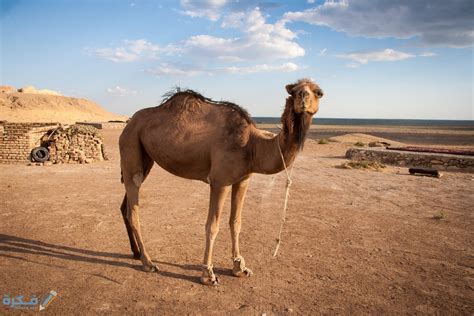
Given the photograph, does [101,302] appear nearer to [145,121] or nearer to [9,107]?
[145,121]

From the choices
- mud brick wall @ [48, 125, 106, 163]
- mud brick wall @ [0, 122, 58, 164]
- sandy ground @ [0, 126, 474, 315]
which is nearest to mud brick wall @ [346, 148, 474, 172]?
sandy ground @ [0, 126, 474, 315]

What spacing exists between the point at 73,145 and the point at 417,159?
723 inches

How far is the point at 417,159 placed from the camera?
1825cm

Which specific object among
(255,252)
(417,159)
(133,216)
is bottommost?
(255,252)

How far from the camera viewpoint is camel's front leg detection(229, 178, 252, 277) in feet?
16.3

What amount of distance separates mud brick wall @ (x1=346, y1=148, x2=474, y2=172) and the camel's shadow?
54.3ft

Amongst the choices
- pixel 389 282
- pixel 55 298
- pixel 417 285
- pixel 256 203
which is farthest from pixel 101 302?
pixel 256 203

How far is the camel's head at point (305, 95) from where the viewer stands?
3932mm

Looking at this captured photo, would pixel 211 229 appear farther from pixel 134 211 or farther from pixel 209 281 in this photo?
pixel 134 211

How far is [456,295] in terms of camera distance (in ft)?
14.8

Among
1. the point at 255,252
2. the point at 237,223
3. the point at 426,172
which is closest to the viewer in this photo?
the point at 237,223

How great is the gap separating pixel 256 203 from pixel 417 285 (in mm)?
5121

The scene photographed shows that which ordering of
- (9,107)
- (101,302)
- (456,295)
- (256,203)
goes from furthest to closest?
1. (9,107)
2. (256,203)
3. (456,295)
4. (101,302)

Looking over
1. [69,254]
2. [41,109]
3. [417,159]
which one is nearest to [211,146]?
[69,254]
